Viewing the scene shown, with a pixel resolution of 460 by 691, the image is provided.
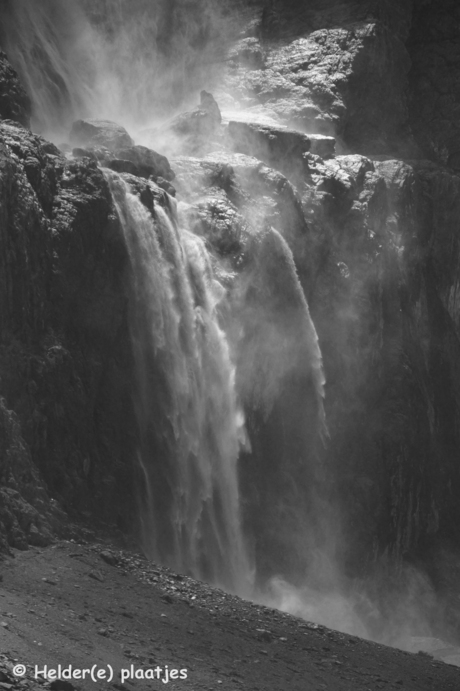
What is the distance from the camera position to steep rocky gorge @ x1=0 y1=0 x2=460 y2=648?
3716 cm

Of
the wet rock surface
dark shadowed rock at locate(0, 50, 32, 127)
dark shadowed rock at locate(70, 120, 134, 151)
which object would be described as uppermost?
dark shadowed rock at locate(70, 120, 134, 151)

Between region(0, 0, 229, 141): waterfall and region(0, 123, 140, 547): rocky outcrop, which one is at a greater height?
region(0, 0, 229, 141): waterfall

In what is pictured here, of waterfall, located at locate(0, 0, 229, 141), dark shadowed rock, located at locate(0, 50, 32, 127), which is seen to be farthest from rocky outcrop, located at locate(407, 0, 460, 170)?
dark shadowed rock, located at locate(0, 50, 32, 127)

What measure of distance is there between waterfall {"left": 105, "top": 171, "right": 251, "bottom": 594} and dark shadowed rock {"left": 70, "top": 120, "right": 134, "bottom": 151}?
5.50 metres

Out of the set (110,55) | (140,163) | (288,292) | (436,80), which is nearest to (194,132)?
(140,163)

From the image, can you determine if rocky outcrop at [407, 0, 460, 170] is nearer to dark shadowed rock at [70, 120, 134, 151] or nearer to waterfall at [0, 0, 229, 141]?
waterfall at [0, 0, 229, 141]

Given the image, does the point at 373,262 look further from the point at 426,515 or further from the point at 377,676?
the point at 377,676

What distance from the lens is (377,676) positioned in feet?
111

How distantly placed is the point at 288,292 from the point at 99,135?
34.3ft

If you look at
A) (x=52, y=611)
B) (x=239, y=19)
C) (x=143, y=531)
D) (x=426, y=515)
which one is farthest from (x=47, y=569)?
→ (x=239, y=19)

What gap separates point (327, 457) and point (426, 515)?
7834 millimetres

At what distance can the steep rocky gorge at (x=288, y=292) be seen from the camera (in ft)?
122

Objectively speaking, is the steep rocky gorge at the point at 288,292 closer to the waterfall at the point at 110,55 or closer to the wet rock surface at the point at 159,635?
the waterfall at the point at 110,55

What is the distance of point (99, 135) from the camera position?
5016 centimetres
